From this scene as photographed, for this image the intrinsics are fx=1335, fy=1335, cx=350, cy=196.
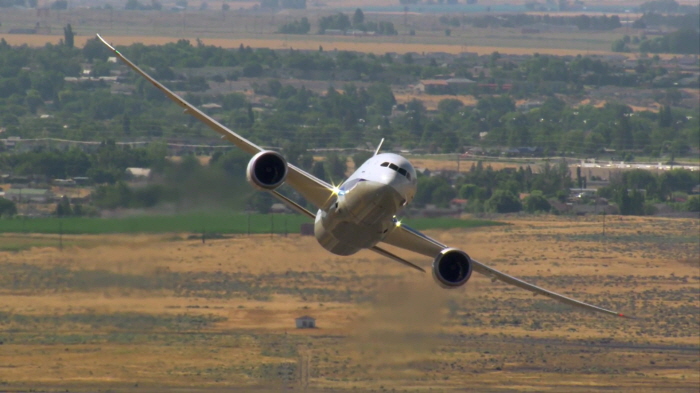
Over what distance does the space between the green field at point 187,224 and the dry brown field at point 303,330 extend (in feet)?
2.14

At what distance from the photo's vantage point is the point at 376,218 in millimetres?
37500

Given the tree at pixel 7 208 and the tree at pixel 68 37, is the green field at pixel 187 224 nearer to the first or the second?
the tree at pixel 7 208

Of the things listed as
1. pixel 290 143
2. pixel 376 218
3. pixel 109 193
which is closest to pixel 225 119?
pixel 290 143

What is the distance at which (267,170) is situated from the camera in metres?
37.1

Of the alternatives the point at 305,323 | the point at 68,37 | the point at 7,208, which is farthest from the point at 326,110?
the point at 305,323

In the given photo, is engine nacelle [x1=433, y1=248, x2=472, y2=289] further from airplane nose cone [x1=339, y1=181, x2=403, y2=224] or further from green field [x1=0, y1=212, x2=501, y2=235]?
green field [x1=0, y1=212, x2=501, y2=235]

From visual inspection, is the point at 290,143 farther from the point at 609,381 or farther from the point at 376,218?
the point at 376,218

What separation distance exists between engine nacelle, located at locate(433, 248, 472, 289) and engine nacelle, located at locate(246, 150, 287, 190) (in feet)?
18.9

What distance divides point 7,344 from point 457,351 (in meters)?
19.4

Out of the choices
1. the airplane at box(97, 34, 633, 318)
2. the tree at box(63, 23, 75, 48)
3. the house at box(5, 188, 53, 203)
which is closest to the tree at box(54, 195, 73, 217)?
the house at box(5, 188, 53, 203)

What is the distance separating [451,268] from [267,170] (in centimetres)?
657

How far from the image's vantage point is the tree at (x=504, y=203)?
89.0 m

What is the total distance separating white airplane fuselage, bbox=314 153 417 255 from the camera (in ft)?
118

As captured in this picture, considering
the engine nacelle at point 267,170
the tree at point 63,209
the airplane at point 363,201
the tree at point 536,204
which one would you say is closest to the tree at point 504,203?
the tree at point 536,204
